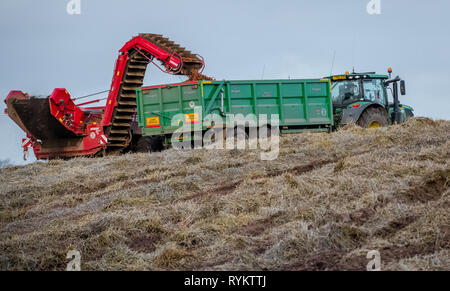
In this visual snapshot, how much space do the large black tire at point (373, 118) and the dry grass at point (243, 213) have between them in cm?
358

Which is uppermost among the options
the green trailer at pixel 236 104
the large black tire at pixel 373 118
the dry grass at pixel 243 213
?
the green trailer at pixel 236 104

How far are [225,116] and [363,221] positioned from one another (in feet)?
29.8

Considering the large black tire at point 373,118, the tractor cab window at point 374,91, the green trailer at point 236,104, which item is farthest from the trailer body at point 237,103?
the tractor cab window at point 374,91

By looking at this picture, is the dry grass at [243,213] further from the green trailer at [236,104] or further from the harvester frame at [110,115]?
the harvester frame at [110,115]

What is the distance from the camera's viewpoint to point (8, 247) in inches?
267

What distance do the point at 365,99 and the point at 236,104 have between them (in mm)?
4191

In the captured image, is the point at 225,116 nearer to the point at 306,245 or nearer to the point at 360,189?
the point at 360,189

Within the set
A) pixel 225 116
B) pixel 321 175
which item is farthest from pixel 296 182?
pixel 225 116

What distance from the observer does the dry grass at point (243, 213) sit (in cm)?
575

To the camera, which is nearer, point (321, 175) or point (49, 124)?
point (321, 175)

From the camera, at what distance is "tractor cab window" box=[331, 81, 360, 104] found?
1697 centimetres

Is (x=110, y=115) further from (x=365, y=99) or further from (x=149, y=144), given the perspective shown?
(x=365, y=99)

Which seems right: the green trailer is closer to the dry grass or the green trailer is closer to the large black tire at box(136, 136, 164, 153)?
the large black tire at box(136, 136, 164, 153)

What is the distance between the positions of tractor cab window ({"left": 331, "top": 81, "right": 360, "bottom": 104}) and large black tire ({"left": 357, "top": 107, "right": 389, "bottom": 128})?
0.64 m
